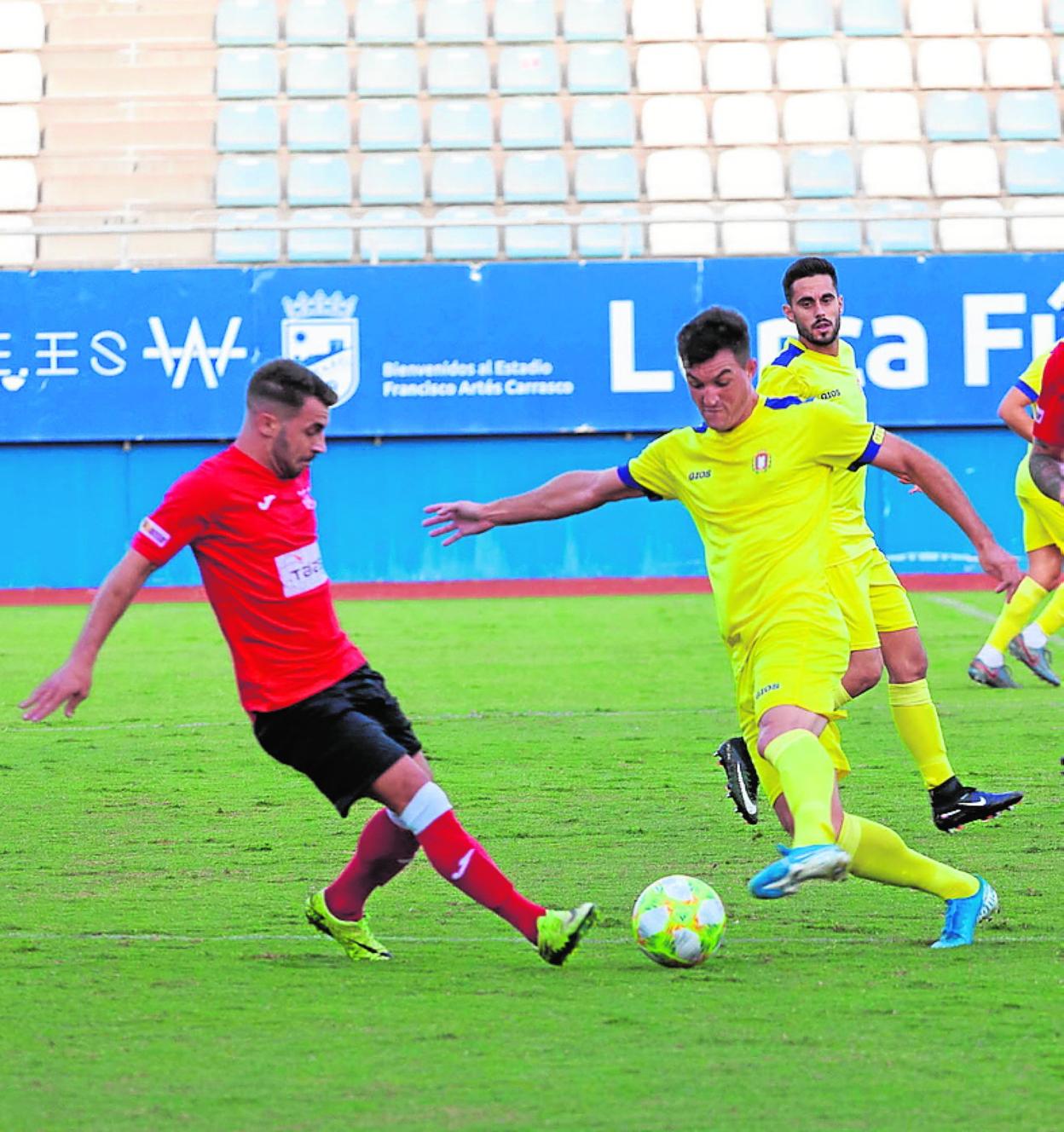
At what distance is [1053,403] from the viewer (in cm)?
709

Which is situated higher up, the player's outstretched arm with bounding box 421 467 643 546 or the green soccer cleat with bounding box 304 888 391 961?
the player's outstretched arm with bounding box 421 467 643 546

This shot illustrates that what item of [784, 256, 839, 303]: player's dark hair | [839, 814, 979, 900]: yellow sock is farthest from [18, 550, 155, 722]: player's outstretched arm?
[784, 256, 839, 303]: player's dark hair

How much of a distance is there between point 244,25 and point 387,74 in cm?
209

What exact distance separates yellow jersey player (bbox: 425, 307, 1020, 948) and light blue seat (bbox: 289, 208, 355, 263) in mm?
16657

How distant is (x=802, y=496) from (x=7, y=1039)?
2.58 meters

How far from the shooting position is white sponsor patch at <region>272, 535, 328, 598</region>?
5.12 meters

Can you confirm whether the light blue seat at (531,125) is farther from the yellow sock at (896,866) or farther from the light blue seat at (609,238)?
the yellow sock at (896,866)

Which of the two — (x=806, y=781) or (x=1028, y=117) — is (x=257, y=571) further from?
(x=1028, y=117)

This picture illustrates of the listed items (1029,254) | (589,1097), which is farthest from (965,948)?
(1029,254)

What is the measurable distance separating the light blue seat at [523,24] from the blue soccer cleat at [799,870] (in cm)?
2117

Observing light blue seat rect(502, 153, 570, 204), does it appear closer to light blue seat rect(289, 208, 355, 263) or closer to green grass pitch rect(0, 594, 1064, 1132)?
light blue seat rect(289, 208, 355, 263)

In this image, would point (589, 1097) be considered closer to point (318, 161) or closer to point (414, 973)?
point (414, 973)

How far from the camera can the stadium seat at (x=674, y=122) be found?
2364cm

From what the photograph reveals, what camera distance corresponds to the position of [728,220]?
2148 centimetres
